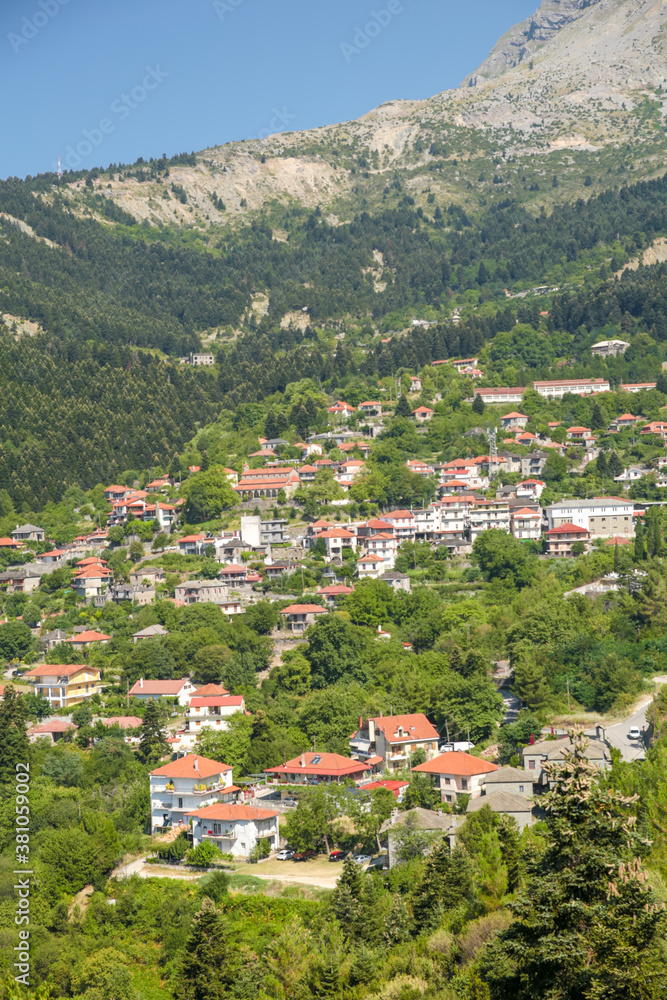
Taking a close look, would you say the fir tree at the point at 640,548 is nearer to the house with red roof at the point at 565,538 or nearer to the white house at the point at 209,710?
the house with red roof at the point at 565,538

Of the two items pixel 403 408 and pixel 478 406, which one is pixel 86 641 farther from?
pixel 478 406

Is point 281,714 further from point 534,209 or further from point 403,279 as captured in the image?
point 534,209

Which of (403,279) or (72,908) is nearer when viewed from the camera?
(72,908)

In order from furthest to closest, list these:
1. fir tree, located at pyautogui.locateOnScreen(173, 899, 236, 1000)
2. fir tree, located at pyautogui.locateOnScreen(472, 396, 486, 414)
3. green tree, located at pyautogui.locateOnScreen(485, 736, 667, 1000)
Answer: fir tree, located at pyautogui.locateOnScreen(472, 396, 486, 414) → fir tree, located at pyautogui.locateOnScreen(173, 899, 236, 1000) → green tree, located at pyautogui.locateOnScreen(485, 736, 667, 1000)

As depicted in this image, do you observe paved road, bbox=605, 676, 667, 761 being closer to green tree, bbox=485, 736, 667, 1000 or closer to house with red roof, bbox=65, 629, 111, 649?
green tree, bbox=485, 736, 667, 1000

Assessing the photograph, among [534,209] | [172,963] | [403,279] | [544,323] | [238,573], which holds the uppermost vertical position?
[534,209]

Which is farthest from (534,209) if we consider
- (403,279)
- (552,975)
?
(552,975)

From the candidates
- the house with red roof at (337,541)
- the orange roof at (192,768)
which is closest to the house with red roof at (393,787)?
the orange roof at (192,768)

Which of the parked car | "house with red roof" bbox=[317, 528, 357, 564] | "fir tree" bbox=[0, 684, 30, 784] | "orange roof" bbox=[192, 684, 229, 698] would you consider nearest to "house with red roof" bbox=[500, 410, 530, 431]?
"house with red roof" bbox=[317, 528, 357, 564]
